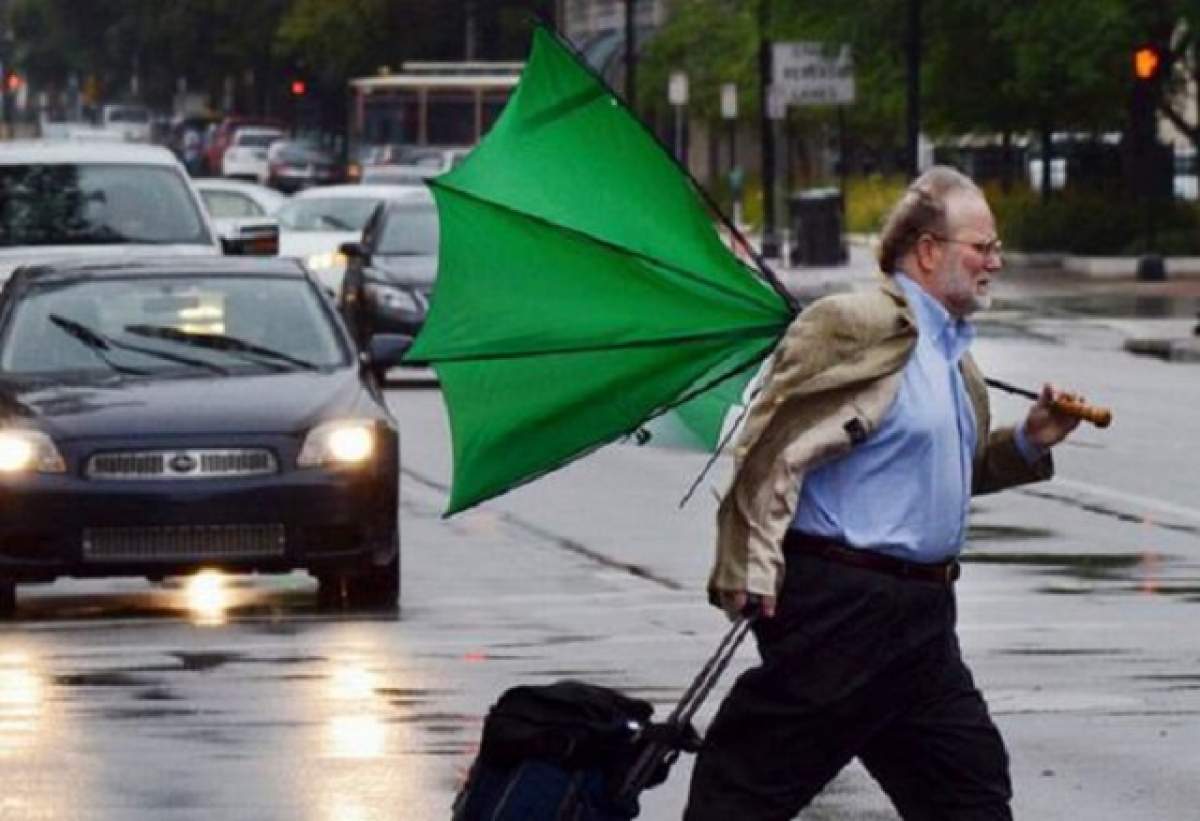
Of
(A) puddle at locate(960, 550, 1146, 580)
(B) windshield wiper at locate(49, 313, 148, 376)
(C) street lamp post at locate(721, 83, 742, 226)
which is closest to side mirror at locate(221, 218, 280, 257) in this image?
(A) puddle at locate(960, 550, 1146, 580)

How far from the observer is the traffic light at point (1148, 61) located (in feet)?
173

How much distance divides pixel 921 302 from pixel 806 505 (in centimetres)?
46

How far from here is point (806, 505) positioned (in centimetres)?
829

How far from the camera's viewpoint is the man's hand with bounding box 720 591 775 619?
8062 millimetres

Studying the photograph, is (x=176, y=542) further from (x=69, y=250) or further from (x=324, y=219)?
(x=324, y=219)

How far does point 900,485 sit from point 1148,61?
148ft

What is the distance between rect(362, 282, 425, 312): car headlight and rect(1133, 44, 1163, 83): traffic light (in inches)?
710

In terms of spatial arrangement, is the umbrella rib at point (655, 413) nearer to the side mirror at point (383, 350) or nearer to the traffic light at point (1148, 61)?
the side mirror at point (383, 350)

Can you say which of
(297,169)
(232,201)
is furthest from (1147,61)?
(297,169)

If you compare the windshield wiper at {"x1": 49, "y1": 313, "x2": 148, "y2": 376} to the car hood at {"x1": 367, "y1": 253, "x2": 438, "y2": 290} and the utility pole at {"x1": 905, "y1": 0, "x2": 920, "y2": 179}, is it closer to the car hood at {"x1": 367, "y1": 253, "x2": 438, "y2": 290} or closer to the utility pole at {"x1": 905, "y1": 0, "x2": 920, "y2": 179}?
the car hood at {"x1": 367, "y1": 253, "x2": 438, "y2": 290}

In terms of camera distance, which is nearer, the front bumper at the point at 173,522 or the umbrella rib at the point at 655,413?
the umbrella rib at the point at 655,413

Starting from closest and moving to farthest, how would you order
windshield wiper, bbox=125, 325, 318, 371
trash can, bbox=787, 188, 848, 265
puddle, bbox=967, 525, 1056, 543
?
windshield wiper, bbox=125, 325, 318, 371, puddle, bbox=967, 525, 1056, 543, trash can, bbox=787, 188, 848, 265

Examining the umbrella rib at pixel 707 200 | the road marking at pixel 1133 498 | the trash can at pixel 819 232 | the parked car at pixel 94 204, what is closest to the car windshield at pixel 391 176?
the trash can at pixel 819 232

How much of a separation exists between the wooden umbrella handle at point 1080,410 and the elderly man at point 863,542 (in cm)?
3
